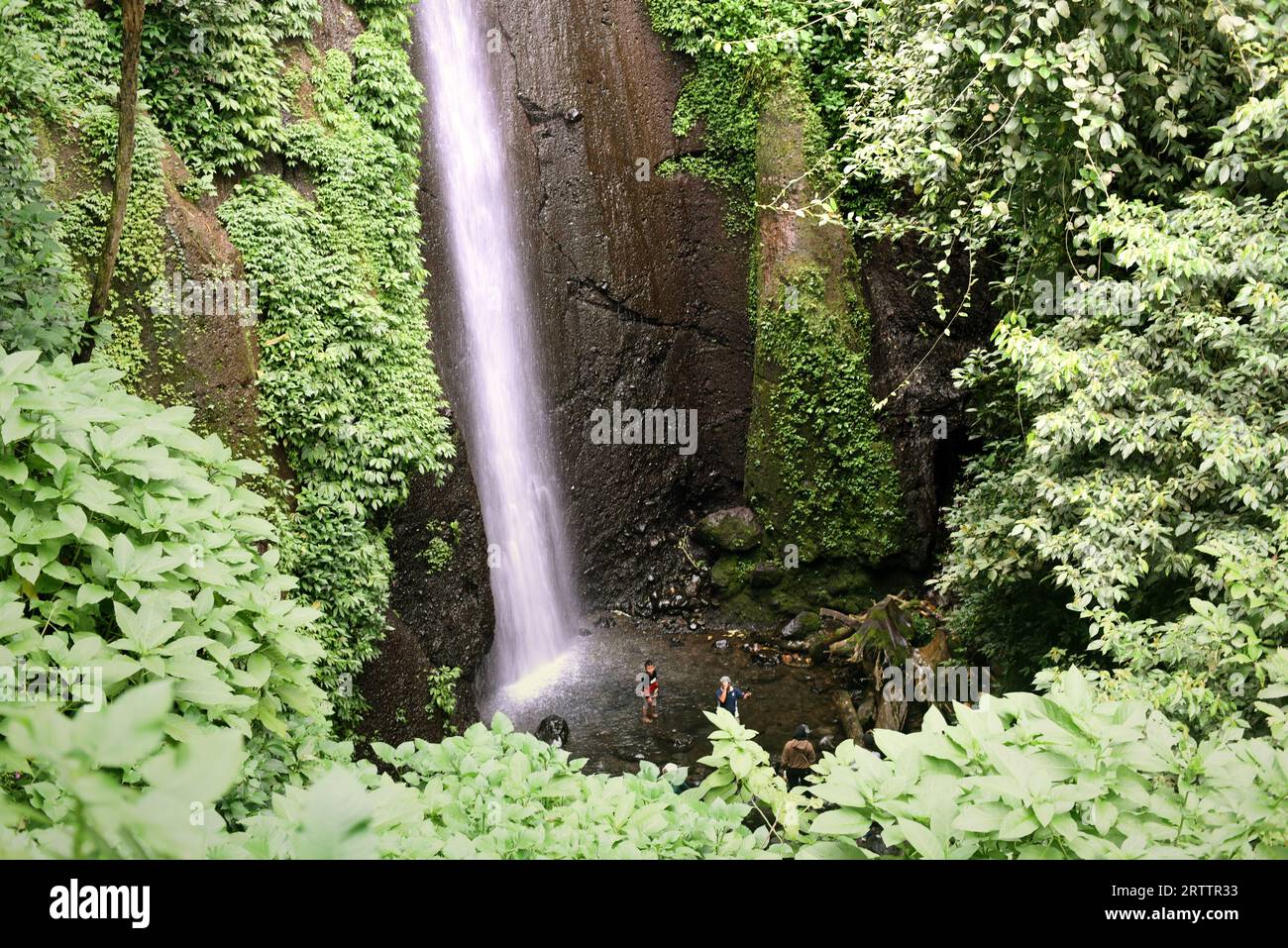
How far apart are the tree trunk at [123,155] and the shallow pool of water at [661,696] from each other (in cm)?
617

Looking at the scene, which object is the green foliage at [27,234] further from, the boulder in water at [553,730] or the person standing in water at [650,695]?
the person standing in water at [650,695]

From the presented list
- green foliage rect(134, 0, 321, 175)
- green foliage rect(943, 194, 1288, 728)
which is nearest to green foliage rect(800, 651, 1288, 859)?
green foliage rect(943, 194, 1288, 728)

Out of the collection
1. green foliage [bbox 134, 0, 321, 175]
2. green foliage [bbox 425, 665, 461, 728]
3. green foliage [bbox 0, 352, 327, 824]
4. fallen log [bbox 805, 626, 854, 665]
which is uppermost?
green foliage [bbox 134, 0, 321, 175]

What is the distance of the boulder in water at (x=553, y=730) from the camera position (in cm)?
1017

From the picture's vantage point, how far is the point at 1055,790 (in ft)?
7.11

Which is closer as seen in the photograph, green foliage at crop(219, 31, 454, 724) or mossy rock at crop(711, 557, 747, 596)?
green foliage at crop(219, 31, 454, 724)

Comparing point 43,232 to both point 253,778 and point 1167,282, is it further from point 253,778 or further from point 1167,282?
point 1167,282

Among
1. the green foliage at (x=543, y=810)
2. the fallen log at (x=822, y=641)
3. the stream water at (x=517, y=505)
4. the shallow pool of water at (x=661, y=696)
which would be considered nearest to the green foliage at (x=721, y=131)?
the stream water at (x=517, y=505)

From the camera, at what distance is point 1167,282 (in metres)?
6.39
